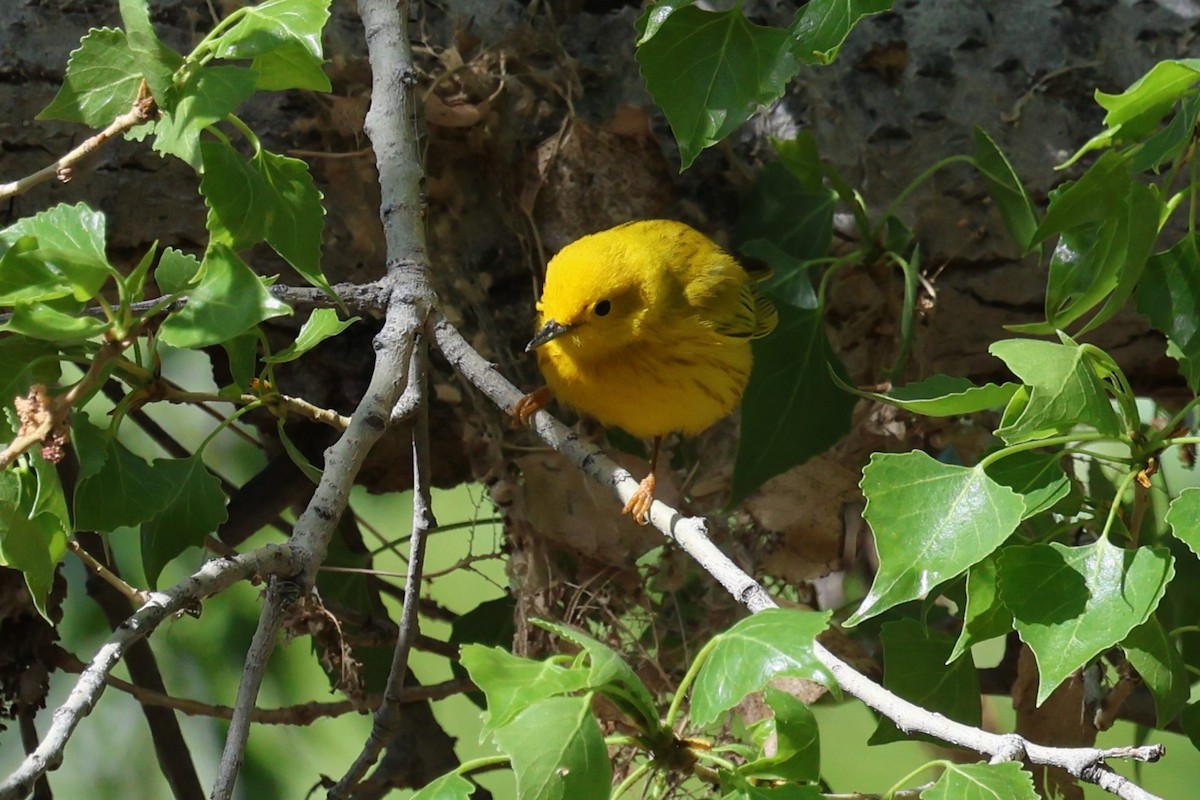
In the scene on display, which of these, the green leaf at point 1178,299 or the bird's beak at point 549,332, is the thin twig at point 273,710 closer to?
the bird's beak at point 549,332

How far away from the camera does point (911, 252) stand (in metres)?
2.42

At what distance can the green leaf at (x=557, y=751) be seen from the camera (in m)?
1.06

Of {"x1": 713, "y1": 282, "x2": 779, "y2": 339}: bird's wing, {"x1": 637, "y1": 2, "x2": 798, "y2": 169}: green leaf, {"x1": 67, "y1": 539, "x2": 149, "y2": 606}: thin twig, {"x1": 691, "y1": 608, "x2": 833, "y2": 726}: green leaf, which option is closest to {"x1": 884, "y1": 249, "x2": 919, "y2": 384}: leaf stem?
{"x1": 713, "y1": 282, "x2": 779, "y2": 339}: bird's wing

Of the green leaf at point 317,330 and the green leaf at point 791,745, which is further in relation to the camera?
the green leaf at point 317,330

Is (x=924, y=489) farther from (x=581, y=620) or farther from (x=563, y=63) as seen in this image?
(x=563, y=63)

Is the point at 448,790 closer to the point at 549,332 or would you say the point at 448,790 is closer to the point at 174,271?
the point at 174,271

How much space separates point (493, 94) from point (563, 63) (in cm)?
16

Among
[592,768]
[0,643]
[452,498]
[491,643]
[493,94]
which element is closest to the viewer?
[592,768]

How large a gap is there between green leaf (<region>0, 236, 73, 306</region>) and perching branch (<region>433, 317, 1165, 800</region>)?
2.14 feet

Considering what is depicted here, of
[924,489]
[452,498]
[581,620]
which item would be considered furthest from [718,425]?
[924,489]

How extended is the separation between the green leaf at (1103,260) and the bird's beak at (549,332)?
3.05ft

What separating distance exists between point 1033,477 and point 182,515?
1136mm

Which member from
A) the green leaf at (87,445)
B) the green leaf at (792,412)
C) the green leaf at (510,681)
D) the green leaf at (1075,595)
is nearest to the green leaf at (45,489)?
the green leaf at (87,445)

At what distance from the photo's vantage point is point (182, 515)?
5.12 ft
